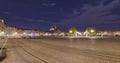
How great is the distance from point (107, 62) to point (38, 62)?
6126 millimetres

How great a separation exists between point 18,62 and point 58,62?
371 centimetres

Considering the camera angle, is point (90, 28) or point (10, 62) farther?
point (90, 28)

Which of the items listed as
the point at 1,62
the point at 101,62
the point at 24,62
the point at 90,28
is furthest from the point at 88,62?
the point at 90,28

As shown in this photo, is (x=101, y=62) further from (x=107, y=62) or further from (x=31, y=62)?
(x=31, y=62)

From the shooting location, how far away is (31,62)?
2208cm

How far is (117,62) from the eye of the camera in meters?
20.5

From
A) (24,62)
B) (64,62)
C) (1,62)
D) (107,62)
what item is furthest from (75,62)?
(1,62)

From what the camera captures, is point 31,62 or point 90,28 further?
point 90,28

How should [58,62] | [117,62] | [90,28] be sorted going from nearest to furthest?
1. [117,62]
2. [58,62]
3. [90,28]

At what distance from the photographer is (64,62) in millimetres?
21672

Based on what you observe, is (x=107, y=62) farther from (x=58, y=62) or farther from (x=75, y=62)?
(x=58, y=62)

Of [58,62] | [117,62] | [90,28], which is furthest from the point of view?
[90,28]

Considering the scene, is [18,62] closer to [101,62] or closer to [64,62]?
[64,62]

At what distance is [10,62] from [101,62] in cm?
818
